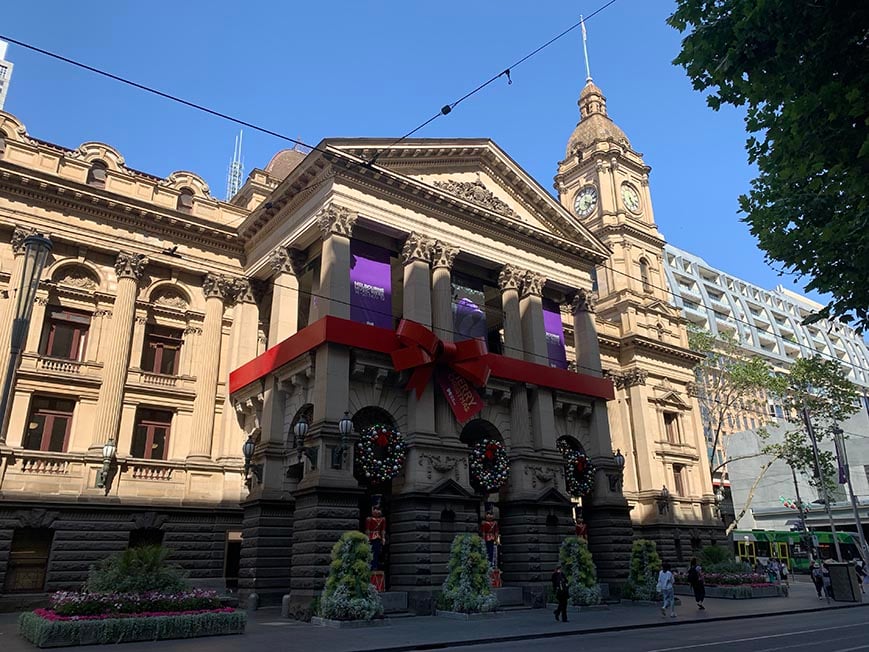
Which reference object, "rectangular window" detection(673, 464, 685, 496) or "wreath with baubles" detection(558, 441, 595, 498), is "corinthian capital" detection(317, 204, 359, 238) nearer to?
"wreath with baubles" detection(558, 441, 595, 498)

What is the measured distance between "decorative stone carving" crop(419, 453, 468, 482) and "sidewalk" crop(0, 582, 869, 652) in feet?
17.5

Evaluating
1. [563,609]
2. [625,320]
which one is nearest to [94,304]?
[563,609]

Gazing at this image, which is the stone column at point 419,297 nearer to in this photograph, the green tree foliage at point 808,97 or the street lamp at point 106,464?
the street lamp at point 106,464

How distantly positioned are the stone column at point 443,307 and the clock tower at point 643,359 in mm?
13038

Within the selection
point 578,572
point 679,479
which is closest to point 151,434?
point 578,572

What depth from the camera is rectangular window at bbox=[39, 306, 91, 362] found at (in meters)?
27.2

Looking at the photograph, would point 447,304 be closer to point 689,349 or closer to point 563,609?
point 563,609

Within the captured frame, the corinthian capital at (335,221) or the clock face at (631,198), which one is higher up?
the clock face at (631,198)

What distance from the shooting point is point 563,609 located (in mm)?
21359

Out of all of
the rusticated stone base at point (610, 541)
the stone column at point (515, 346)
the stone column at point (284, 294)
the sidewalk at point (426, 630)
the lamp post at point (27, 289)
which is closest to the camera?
the lamp post at point (27, 289)

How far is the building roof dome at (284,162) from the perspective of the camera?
40156mm

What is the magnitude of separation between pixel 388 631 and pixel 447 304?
14481 millimetres

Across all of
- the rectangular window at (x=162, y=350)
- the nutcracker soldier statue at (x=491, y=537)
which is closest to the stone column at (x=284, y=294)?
the rectangular window at (x=162, y=350)

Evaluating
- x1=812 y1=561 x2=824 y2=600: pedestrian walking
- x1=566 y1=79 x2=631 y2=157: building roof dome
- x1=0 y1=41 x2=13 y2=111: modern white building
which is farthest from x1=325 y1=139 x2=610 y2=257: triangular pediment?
x1=0 y1=41 x2=13 y2=111: modern white building
